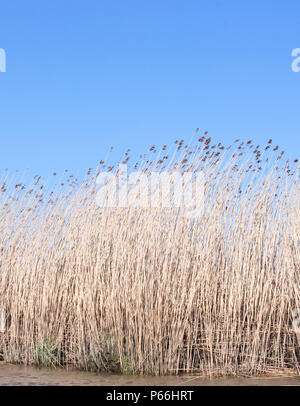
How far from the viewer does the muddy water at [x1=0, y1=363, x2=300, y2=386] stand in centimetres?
461

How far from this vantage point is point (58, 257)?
5.98 metres

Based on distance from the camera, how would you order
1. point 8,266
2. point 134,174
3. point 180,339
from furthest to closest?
1. point 8,266
2. point 134,174
3. point 180,339

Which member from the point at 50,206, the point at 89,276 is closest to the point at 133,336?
the point at 89,276

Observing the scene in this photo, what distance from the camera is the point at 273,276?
516 centimetres

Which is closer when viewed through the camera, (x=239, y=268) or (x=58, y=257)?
(x=239, y=268)

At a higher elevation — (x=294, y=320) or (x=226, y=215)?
(x=226, y=215)

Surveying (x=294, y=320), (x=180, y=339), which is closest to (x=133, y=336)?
(x=180, y=339)

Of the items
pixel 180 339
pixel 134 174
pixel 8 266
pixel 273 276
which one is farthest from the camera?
pixel 8 266

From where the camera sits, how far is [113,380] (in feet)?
15.6

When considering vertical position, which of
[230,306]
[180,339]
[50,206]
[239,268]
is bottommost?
[180,339]

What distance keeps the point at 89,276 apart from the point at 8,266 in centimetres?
173

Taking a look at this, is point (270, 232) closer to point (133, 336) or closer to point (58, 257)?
point (133, 336)

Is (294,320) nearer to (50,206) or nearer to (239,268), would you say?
(239,268)

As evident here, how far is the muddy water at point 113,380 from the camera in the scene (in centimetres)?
461
